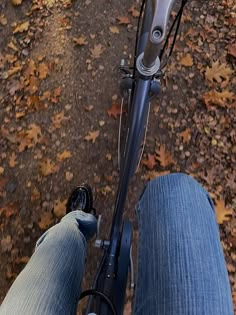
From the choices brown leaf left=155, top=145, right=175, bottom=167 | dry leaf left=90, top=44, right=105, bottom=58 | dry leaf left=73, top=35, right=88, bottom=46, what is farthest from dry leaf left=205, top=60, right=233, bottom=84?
dry leaf left=73, top=35, right=88, bottom=46

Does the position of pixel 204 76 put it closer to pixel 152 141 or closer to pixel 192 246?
pixel 152 141

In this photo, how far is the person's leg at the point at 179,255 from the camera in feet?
2.90

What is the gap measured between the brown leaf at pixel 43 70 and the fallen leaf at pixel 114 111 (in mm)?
459

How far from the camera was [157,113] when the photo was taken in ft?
6.62

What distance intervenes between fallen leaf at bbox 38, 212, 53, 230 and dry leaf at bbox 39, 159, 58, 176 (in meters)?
0.22

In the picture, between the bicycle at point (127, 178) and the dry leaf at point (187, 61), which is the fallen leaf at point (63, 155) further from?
the dry leaf at point (187, 61)

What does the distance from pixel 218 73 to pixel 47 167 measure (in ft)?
3.66

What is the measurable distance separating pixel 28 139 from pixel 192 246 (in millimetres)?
1305

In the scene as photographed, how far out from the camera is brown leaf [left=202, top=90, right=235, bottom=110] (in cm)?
202

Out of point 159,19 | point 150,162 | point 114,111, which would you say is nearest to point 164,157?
point 150,162

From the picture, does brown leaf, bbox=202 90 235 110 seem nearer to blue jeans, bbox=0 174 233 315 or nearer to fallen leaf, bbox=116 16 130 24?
fallen leaf, bbox=116 16 130 24

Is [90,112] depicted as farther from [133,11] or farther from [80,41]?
[133,11]

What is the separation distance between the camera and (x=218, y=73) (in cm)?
209

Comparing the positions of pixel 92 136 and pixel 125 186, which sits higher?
pixel 92 136
